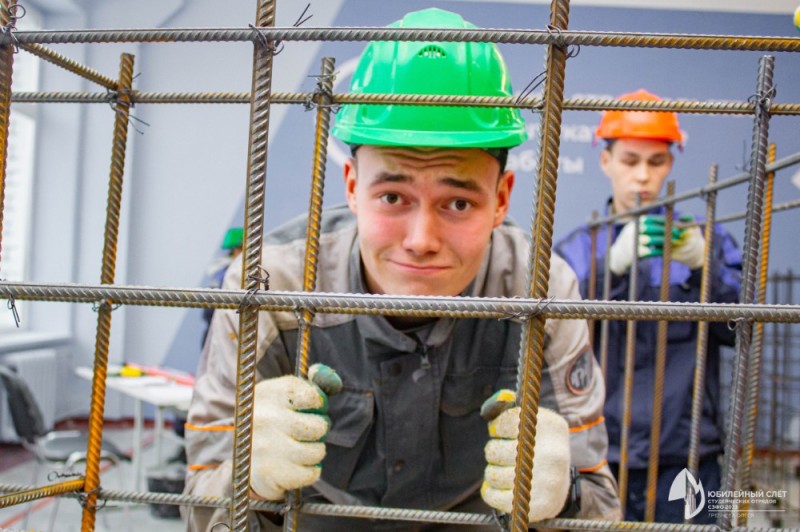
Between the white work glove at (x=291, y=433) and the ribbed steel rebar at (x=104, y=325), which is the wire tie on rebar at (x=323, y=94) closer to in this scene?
the ribbed steel rebar at (x=104, y=325)

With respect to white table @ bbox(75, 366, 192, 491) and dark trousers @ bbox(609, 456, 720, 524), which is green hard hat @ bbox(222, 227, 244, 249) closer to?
white table @ bbox(75, 366, 192, 491)

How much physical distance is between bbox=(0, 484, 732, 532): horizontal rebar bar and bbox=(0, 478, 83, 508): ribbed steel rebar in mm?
17

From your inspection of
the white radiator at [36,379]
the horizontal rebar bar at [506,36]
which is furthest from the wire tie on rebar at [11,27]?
the white radiator at [36,379]

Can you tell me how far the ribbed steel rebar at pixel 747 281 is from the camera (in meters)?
0.66

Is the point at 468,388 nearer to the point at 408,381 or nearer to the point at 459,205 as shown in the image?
the point at 408,381

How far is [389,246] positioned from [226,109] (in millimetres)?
4269

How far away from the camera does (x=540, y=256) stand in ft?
1.91

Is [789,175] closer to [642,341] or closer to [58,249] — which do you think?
[642,341]

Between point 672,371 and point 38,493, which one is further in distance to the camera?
point 672,371

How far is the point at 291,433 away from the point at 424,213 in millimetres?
363

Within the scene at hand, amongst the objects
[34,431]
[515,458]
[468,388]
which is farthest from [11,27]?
[34,431]

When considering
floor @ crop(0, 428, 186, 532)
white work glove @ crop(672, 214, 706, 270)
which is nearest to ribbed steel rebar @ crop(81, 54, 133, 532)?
white work glove @ crop(672, 214, 706, 270)

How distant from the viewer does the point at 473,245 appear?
1.02 m

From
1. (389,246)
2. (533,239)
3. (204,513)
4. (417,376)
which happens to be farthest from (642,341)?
(533,239)
